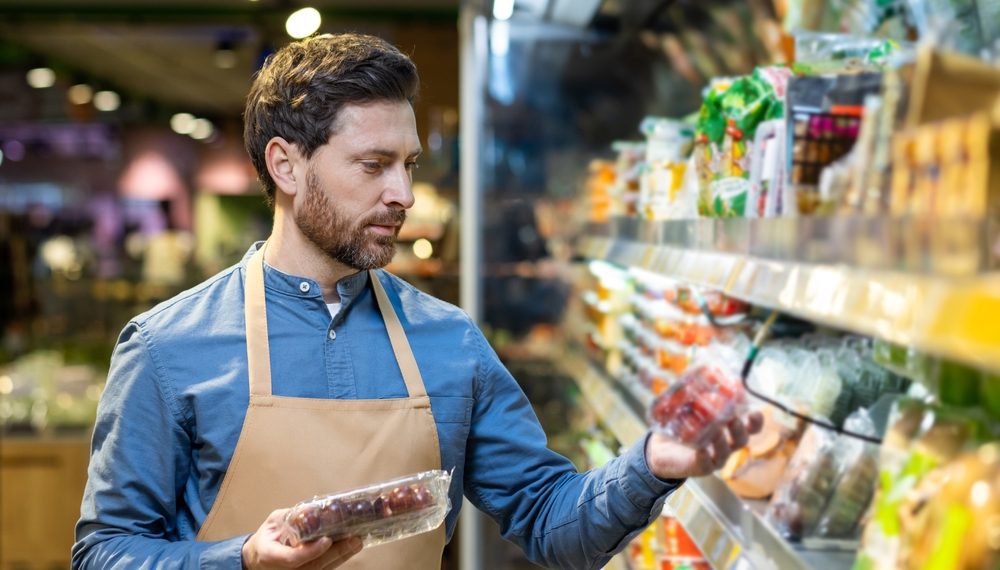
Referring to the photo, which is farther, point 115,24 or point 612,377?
point 115,24

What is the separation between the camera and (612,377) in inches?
121

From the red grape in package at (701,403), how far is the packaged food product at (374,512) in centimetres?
33

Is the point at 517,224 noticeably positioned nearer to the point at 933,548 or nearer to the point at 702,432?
the point at 702,432

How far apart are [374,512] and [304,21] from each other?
4235mm

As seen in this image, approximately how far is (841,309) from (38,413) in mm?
4439

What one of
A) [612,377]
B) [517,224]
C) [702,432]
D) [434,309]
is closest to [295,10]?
[517,224]

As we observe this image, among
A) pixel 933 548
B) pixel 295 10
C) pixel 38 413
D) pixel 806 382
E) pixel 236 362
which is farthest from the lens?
pixel 295 10

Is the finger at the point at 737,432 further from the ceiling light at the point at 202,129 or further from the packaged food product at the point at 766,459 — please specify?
the ceiling light at the point at 202,129

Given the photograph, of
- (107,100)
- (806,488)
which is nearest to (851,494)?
(806,488)

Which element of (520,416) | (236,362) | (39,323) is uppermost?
(236,362)

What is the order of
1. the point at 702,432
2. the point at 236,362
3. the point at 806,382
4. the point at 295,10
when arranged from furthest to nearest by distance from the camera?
the point at 295,10, the point at 806,382, the point at 236,362, the point at 702,432

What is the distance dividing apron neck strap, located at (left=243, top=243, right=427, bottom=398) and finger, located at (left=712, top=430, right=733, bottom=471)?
0.56 meters

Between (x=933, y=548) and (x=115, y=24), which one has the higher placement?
(x=115, y=24)

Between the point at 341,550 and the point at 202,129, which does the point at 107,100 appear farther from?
the point at 341,550
